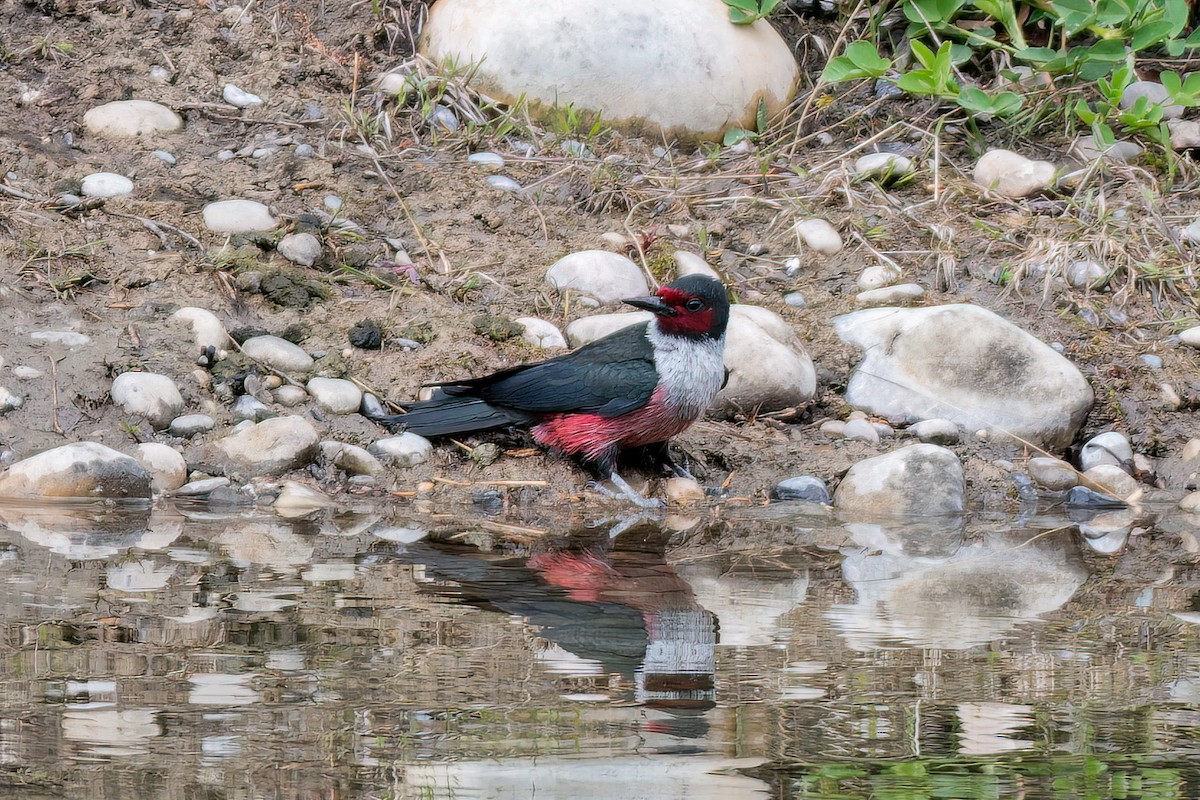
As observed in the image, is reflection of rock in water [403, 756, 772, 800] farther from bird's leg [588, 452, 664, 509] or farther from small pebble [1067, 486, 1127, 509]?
small pebble [1067, 486, 1127, 509]

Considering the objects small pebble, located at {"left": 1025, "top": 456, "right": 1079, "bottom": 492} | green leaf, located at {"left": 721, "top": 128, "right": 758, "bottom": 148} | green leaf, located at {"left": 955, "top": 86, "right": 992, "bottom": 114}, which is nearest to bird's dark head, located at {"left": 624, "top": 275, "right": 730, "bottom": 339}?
small pebble, located at {"left": 1025, "top": 456, "right": 1079, "bottom": 492}

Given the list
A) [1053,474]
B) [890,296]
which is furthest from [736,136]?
[1053,474]

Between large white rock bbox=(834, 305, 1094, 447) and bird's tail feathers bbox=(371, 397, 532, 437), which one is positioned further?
large white rock bbox=(834, 305, 1094, 447)

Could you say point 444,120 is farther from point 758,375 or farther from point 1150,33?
point 1150,33

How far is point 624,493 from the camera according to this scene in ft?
14.8

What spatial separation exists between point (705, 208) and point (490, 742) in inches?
186

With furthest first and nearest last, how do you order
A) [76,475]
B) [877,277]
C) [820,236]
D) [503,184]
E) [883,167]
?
[883,167]
[503,184]
[820,236]
[877,277]
[76,475]

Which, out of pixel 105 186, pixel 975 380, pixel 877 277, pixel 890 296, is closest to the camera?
pixel 975 380

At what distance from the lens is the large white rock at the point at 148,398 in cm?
446

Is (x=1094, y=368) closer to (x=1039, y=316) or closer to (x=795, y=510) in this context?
(x=1039, y=316)

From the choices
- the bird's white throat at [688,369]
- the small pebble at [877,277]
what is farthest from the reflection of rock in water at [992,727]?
the small pebble at [877,277]

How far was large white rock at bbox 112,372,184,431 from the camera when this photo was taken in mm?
4461

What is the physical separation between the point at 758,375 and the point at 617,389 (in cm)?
78

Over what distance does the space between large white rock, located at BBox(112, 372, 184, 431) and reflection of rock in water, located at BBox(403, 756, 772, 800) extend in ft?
10.0
